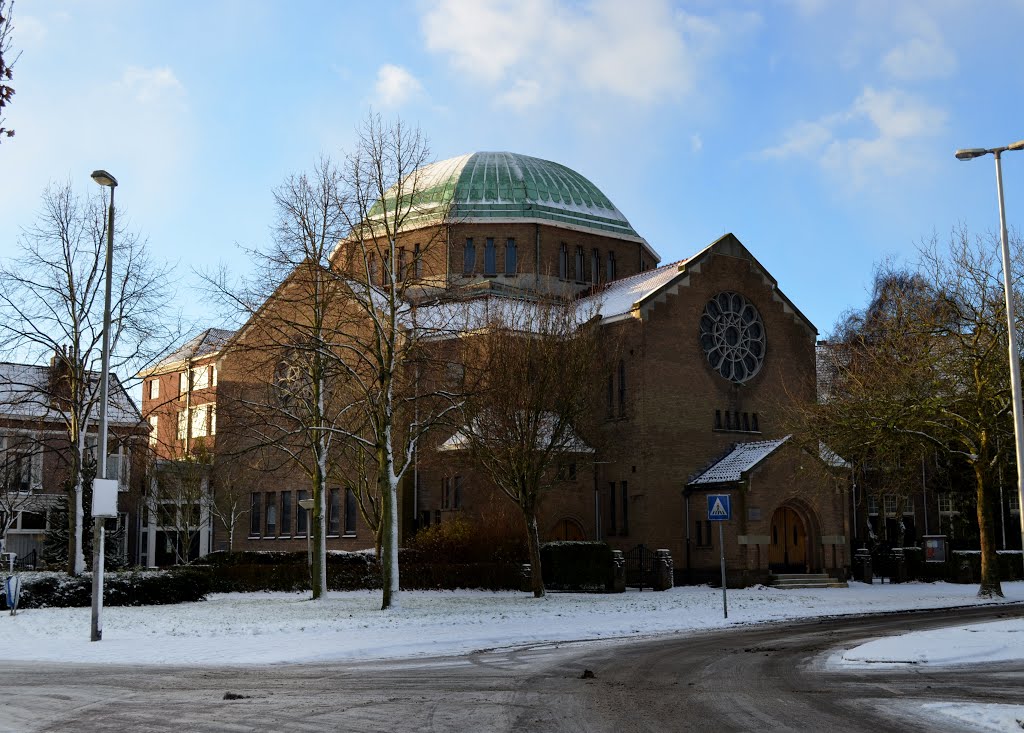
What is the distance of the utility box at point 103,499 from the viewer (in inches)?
805

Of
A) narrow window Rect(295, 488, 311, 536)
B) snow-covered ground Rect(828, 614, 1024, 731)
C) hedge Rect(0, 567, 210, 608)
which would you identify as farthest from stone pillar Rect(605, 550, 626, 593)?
narrow window Rect(295, 488, 311, 536)

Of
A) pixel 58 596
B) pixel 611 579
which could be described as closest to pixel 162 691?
pixel 58 596

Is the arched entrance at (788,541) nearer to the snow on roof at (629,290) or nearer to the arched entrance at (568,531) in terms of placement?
the arched entrance at (568,531)

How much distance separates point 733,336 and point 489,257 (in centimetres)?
1299

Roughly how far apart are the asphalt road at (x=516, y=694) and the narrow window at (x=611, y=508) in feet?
80.2

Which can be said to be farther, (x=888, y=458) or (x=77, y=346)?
(x=888, y=458)

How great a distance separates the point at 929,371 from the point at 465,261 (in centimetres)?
2555

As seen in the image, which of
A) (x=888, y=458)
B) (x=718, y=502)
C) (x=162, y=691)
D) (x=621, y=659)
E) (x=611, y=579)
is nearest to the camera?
(x=162, y=691)

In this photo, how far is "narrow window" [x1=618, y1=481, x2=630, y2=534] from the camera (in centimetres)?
4181

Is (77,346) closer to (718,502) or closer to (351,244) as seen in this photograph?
(351,244)

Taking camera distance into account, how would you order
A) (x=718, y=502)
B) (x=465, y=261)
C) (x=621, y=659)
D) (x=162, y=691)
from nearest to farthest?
(x=162, y=691) < (x=621, y=659) < (x=718, y=502) < (x=465, y=261)

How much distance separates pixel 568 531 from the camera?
142 feet

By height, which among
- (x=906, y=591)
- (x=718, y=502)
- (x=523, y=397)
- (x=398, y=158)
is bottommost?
(x=906, y=591)

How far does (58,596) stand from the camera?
92.9 feet
